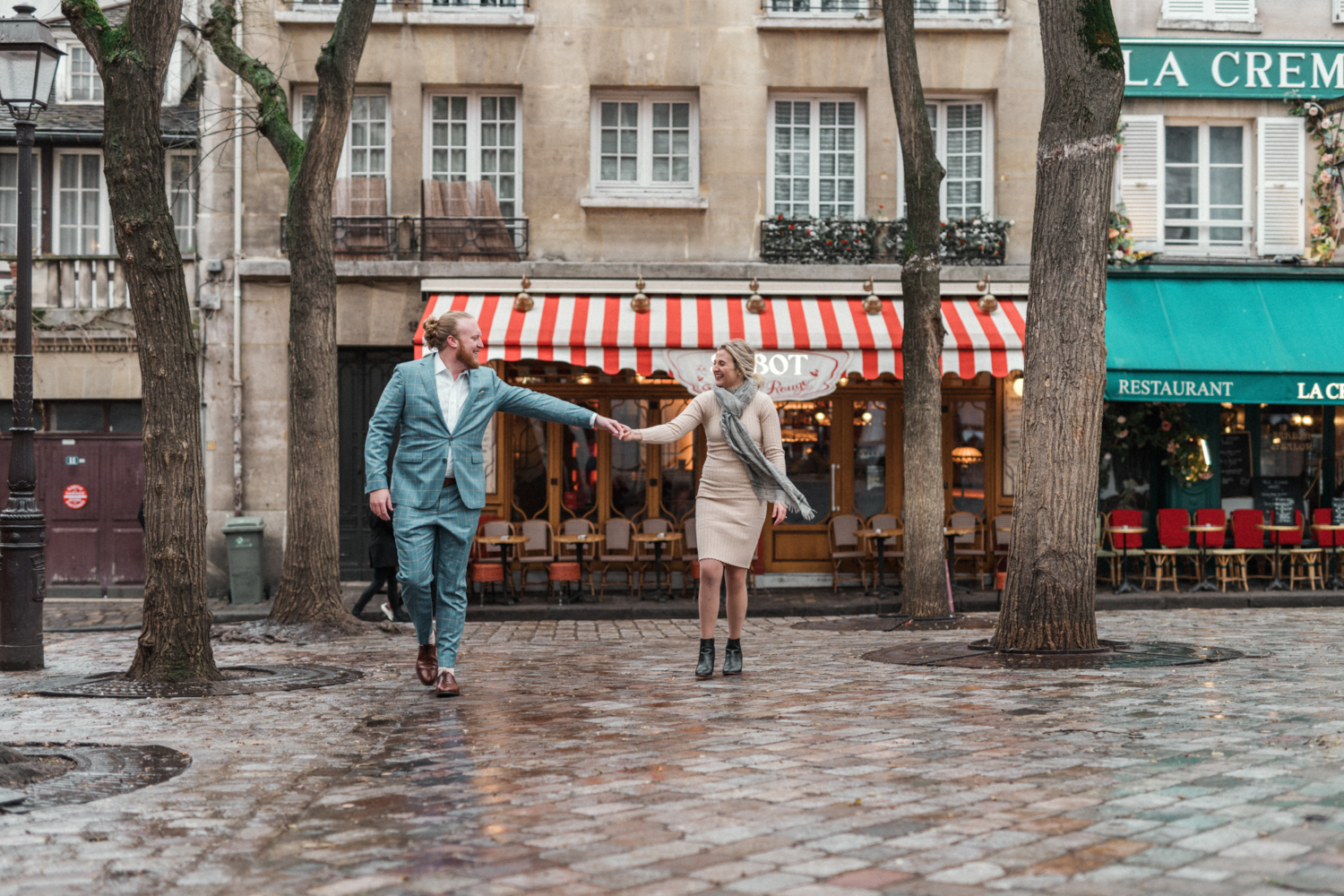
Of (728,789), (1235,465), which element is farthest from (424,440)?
(1235,465)

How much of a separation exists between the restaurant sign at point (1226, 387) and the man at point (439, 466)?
9.78 meters

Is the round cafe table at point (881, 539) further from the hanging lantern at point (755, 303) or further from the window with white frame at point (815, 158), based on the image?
the window with white frame at point (815, 158)

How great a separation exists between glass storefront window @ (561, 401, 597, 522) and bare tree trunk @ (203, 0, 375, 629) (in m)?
4.90

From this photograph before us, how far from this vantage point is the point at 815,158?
16859mm

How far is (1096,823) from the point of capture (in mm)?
4031

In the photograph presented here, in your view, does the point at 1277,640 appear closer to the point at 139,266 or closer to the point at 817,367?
the point at 817,367

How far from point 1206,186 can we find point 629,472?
26.4ft

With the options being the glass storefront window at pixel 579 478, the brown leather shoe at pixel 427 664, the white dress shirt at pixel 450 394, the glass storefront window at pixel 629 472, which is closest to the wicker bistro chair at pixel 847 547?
the glass storefront window at pixel 629 472

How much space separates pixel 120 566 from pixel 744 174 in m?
8.84

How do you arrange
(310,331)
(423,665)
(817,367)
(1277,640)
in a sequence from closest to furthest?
(423,665)
(1277,640)
(310,331)
(817,367)

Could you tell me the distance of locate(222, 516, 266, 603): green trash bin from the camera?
15.5 m

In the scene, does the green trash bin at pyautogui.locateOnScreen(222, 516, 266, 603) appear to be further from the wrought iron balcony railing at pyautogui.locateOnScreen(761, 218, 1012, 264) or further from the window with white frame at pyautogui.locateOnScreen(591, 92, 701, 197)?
the wrought iron balcony railing at pyautogui.locateOnScreen(761, 218, 1012, 264)

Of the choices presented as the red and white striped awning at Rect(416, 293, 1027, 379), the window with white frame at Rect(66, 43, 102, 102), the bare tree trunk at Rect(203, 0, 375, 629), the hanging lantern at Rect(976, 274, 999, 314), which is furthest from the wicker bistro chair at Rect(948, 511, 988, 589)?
the window with white frame at Rect(66, 43, 102, 102)

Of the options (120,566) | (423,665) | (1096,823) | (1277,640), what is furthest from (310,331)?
(1096,823)
